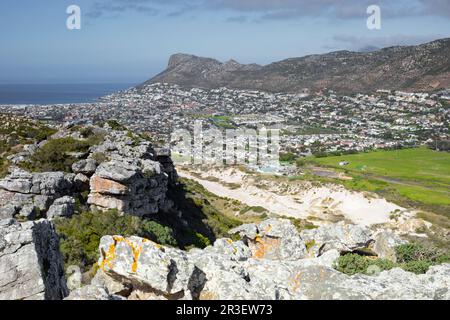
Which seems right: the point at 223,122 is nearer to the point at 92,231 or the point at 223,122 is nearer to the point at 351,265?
the point at 92,231

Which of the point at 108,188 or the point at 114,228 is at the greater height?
the point at 108,188

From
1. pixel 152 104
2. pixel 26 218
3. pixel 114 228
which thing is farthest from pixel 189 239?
pixel 152 104

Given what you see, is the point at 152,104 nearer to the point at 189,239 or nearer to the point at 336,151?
the point at 336,151

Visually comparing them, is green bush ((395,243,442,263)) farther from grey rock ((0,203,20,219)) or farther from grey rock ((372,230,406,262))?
grey rock ((0,203,20,219))

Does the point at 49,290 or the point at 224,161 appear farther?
the point at 224,161

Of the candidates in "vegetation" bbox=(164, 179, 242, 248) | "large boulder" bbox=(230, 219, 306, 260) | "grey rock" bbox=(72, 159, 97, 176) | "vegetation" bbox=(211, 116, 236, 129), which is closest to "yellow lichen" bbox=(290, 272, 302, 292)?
"large boulder" bbox=(230, 219, 306, 260)

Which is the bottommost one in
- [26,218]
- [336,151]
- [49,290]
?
[336,151]

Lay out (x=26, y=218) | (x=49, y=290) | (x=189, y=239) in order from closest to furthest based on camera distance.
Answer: (x=49, y=290) < (x=26, y=218) < (x=189, y=239)

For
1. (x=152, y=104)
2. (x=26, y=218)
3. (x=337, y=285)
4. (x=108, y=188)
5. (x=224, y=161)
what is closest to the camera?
(x=337, y=285)
